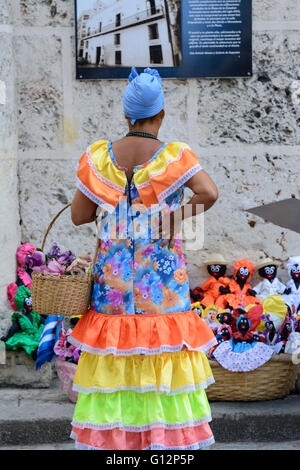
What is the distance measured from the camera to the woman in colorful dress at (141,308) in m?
3.05

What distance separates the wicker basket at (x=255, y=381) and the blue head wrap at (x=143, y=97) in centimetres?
181

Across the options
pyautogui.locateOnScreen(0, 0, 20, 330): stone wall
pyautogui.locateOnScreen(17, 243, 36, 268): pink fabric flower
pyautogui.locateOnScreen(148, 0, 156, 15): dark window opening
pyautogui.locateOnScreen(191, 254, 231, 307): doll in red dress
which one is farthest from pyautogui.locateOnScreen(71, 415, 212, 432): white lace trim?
pyautogui.locateOnScreen(148, 0, 156, 15): dark window opening

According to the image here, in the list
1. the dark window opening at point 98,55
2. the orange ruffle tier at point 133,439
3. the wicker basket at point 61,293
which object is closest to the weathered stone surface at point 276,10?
the dark window opening at point 98,55

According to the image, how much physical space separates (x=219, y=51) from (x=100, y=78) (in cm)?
85

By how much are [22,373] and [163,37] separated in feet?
8.03

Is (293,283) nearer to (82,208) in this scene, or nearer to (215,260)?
(215,260)

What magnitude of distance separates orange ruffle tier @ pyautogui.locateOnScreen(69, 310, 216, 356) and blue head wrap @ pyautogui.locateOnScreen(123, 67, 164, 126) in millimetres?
852

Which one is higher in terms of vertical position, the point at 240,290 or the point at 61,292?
the point at 61,292

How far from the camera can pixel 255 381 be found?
4.38m

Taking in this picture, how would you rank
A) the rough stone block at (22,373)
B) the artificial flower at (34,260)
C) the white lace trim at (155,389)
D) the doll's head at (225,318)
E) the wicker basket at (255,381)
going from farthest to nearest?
the artificial flower at (34,260)
the rough stone block at (22,373)
the doll's head at (225,318)
the wicker basket at (255,381)
the white lace trim at (155,389)

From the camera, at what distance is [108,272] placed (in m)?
3.14

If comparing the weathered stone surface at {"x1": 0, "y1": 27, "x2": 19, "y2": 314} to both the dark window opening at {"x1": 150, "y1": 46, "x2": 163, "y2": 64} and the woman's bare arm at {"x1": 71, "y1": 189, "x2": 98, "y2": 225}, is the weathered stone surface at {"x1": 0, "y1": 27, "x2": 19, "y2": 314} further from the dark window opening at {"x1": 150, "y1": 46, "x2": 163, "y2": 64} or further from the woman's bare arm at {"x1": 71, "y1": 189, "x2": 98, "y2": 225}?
the woman's bare arm at {"x1": 71, "y1": 189, "x2": 98, "y2": 225}

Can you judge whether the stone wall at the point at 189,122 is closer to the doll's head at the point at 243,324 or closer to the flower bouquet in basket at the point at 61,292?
the doll's head at the point at 243,324

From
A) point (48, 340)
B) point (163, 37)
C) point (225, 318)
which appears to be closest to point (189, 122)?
point (163, 37)
